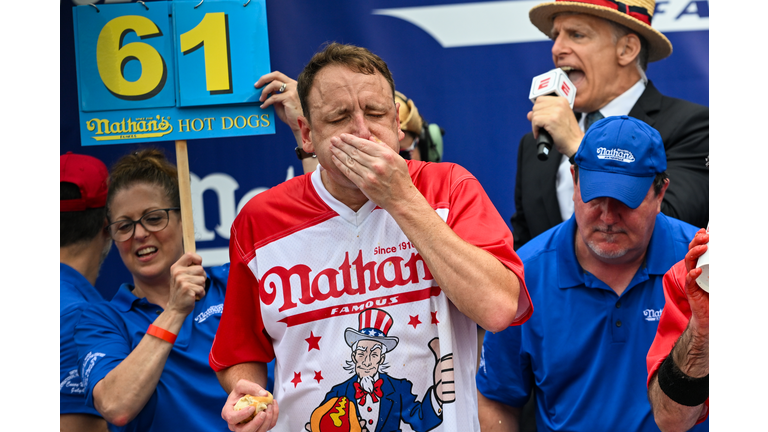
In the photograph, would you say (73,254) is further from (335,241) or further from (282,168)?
(335,241)

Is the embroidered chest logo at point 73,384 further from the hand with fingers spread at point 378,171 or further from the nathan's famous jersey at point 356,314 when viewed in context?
the hand with fingers spread at point 378,171

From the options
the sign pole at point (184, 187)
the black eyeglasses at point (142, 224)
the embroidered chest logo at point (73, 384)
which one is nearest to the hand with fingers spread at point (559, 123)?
the sign pole at point (184, 187)

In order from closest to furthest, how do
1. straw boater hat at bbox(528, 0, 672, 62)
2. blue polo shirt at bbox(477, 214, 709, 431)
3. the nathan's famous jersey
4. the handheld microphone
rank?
the nathan's famous jersey < blue polo shirt at bbox(477, 214, 709, 431) < the handheld microphone < straw boater hat at bbox(528, 0, 672, 62)

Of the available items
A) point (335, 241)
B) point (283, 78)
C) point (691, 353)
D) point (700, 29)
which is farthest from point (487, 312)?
point (700, 29)

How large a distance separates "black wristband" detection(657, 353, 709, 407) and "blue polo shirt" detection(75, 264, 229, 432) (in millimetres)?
1382

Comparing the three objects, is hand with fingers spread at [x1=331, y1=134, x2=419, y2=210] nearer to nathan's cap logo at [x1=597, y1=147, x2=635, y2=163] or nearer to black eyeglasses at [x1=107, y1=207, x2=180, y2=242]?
nathan's cap logo at [x1=597, y1=147, x2=635, y2=163]

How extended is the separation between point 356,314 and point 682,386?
84 centimetres

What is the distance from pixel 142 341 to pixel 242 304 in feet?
2.05

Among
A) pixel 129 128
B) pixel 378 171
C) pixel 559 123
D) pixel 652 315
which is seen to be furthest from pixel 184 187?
pixel 652 315

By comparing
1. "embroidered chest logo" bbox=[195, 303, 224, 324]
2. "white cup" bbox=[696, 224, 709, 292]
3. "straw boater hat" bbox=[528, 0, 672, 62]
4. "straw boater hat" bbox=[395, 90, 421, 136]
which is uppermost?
"straw boater hat" bbox=[528, 0, 672, 62]

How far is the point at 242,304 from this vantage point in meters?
1.89

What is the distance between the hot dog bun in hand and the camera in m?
1.65

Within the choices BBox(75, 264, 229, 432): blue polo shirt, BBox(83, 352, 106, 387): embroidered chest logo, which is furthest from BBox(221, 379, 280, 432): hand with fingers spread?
BBox(83, 352, 106, 387): embroidered chest logo

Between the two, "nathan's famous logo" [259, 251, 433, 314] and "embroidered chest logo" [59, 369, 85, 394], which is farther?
"embroidered chest logo" [59, 369, 85, 394]
